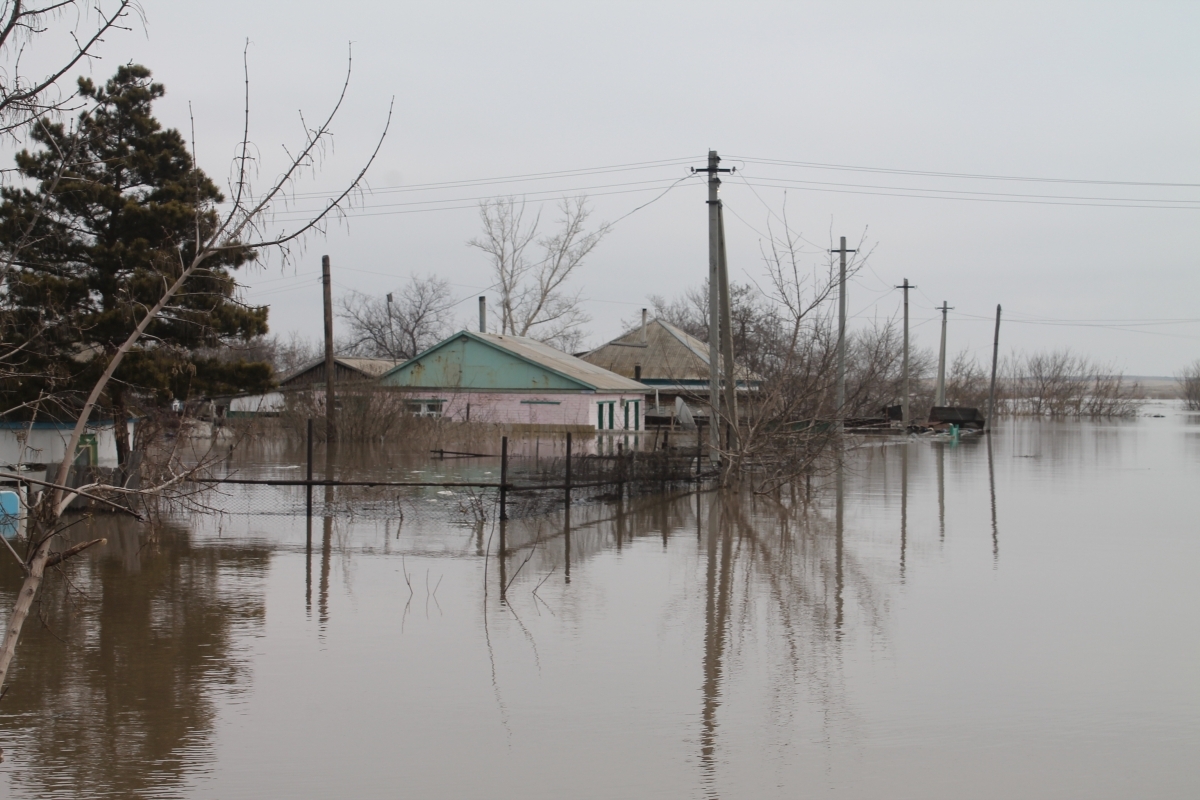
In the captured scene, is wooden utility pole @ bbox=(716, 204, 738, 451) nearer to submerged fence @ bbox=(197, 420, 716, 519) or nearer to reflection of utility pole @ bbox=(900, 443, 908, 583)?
submerged fence @ bbox=(197, 420, 716, 519)

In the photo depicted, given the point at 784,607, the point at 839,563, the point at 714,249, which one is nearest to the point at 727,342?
the point at 714,249

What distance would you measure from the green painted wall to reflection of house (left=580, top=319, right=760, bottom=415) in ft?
42.2

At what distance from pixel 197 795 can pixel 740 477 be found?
55.8 ft

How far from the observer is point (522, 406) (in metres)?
47.7

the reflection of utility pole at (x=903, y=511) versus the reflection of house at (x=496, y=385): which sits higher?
the reflection of house at (x=496, y=385)

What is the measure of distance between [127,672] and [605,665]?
11.7ft

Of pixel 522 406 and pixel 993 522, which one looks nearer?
pixel 993 522

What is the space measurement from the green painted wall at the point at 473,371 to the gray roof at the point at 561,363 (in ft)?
1.19

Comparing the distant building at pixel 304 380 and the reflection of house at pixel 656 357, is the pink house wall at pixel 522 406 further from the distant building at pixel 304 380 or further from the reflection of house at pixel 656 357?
the reflection of house at pixel 656 357

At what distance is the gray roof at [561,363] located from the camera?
155 feet

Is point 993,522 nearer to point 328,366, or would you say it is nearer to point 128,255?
point 128,255

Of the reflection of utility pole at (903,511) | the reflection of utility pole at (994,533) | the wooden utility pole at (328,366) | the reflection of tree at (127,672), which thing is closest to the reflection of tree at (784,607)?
the reflection of utility pole at (903,511)

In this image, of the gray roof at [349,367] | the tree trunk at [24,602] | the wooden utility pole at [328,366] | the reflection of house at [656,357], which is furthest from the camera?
the reflection of house at [656,357]

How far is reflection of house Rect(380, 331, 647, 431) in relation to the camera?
47.2 meters
